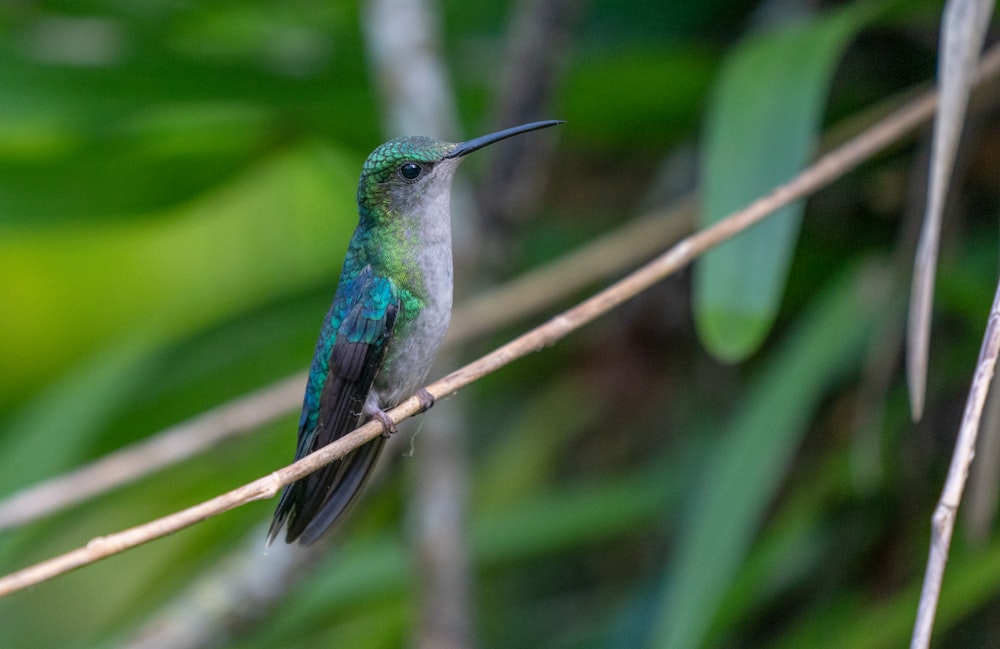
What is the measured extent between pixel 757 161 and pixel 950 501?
2.47ft

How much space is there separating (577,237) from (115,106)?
1.10m

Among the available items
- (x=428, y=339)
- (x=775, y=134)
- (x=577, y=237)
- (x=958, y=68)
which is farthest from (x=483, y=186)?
(x=958, y=68)

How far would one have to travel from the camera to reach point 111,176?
227 cm

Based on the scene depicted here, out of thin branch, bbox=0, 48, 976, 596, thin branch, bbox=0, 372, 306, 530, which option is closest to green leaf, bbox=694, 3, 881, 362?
thin branch, bbox=0, 48, 976, 596

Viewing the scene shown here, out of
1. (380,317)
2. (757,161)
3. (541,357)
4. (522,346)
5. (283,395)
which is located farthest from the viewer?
(541,357)

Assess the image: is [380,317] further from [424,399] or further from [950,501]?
[950,501]

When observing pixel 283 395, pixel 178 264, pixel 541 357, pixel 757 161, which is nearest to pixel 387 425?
pixel 283 395

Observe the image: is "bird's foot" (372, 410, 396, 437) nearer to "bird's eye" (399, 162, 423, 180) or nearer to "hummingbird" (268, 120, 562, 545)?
"hummingbird" (268, 120, 562, 545)

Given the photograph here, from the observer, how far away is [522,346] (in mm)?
1171

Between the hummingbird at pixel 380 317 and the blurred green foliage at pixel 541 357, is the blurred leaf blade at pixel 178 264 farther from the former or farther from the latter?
the hummingbird at pixel 380 317

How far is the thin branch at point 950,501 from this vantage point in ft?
3.02

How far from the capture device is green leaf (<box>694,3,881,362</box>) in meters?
1.42

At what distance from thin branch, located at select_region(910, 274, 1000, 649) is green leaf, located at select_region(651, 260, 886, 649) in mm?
764

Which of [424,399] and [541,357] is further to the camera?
[541,357]
